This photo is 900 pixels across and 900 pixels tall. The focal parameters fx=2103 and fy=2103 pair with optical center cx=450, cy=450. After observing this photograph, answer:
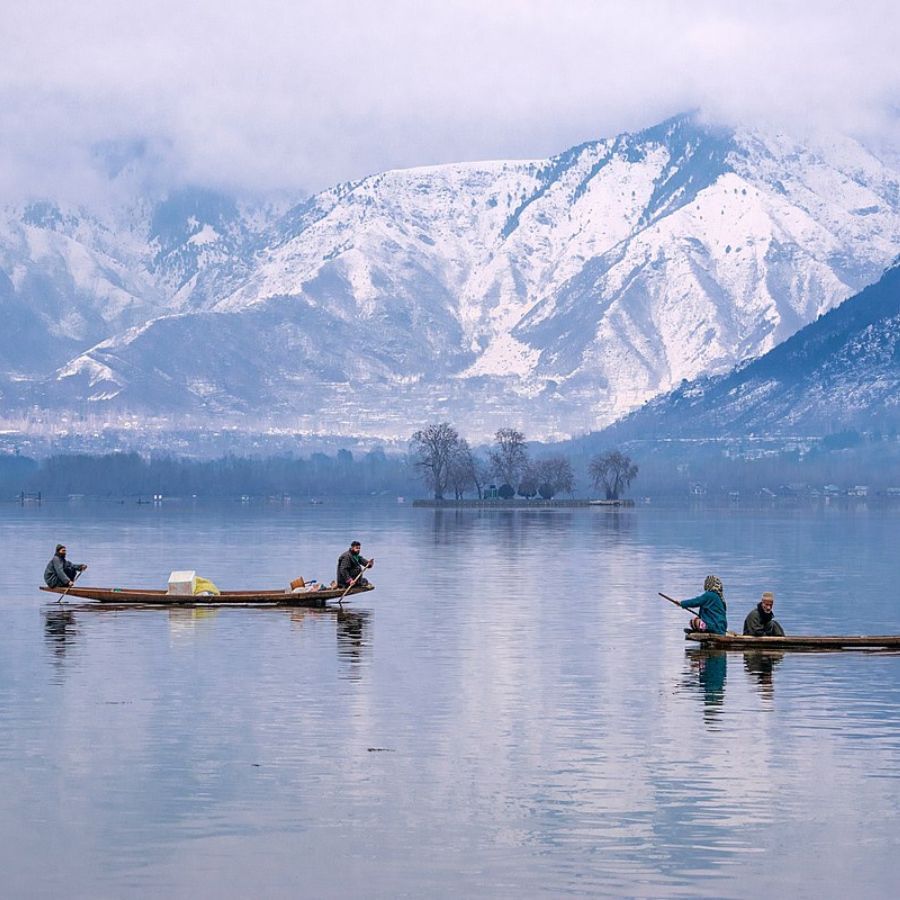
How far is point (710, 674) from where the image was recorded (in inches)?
3238

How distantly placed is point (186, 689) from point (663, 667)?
2058 centimetres

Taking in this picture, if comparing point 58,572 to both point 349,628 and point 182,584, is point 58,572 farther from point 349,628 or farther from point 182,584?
point 349,628

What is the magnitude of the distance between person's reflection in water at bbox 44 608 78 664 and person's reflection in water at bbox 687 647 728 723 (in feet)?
87.0

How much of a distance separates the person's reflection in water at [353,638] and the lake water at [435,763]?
0.45m

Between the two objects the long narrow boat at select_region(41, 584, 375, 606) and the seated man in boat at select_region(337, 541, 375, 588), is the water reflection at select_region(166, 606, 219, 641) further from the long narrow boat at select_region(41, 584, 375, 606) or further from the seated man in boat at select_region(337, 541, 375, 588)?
the seated man in boat at select_region(337, 541, 375, 588)

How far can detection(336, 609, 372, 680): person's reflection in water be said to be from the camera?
8615 centimetres

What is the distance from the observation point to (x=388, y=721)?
68.2 m

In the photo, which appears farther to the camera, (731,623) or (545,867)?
(731,623)

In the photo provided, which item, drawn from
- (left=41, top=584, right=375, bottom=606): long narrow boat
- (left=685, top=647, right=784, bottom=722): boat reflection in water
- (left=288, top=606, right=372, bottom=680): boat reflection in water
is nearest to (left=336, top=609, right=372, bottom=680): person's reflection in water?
(left=288, top=606, right=372, bottom=680): boat reflection in water

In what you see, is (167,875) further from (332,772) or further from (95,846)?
(332,772)

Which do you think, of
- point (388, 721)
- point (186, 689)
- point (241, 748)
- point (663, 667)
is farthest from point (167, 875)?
point (663, 667)

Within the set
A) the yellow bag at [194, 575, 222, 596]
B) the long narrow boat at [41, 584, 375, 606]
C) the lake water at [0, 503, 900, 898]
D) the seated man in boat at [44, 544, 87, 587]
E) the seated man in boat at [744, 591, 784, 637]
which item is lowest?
the lake water at [0, 503, 900, 898]

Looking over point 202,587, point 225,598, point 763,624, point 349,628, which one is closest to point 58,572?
point 202,587

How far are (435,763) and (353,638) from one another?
3972cm
